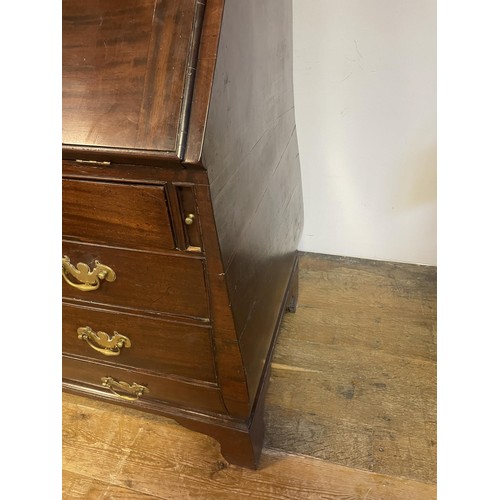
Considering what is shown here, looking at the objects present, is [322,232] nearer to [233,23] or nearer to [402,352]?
[402,352]

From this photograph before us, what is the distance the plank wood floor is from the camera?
904 millimetres

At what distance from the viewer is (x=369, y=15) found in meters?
1.08

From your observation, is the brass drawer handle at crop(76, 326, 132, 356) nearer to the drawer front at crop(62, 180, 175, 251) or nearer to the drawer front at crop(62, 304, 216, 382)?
the drawer front at crop(62, 304, 216, 382)

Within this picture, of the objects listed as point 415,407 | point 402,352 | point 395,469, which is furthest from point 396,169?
point 395,469

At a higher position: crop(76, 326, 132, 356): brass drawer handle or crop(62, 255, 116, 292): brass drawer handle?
crop(62, 255, 116, 292): brass drawer handle

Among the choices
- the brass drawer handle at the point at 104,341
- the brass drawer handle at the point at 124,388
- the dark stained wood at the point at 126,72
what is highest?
the dark stained wood at the point at 126,72

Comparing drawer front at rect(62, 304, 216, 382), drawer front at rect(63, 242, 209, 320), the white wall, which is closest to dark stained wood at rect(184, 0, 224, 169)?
drawer front at rect(63, 242, 209, 320)

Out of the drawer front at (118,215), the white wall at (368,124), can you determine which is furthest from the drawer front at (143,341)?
the white wall at (368,124)

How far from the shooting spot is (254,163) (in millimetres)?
753

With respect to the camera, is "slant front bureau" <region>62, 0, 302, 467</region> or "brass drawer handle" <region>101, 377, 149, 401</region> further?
"brass drawer handle" <region>101, 377, 149, 401</region>

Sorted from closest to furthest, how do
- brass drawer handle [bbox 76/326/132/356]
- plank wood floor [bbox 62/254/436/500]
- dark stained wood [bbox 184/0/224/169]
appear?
1. dark stained wood [bbox 184/0/224/169]
2. brass drawer handle [bbox 76/326/132/356]
3. plank wood floor [bbox 62/254/436/500]

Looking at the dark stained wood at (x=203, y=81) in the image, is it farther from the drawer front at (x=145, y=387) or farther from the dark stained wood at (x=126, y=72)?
the drawer front at (x=145, y=387)

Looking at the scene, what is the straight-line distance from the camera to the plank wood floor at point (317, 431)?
0.90 m

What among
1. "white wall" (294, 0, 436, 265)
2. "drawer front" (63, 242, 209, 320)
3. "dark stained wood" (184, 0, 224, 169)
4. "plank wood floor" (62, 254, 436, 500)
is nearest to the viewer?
"dark stained wood" (184, 0, 224, 169)
